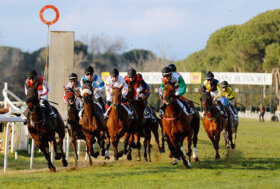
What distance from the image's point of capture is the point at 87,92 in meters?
11.9

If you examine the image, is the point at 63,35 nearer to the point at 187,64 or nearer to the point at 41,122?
the point at 41,122

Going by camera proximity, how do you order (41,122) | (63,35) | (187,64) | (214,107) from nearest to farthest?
(41,122) < (214,107) < (63,35) < (187,64)

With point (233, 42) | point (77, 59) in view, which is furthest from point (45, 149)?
point (77, 59)

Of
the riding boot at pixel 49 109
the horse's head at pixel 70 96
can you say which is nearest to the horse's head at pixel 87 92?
the horse's head at pixel 70 96

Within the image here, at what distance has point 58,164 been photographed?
15.2 m

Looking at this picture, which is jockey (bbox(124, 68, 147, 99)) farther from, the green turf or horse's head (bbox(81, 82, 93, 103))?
the green turf

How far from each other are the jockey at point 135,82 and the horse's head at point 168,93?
329 cm

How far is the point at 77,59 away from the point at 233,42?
27.4 m

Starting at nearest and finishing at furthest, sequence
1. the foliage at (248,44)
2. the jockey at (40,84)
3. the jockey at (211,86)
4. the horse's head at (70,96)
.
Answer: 1. the jockey at (40,84)
2. the horse's head at (70,96)
3. the jockey at (211,86)
4. the foliage at (248,44)

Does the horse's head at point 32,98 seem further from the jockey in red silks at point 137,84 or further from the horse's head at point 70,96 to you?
the jockey in red silks at point 137,84

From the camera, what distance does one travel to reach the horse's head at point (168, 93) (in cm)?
1070

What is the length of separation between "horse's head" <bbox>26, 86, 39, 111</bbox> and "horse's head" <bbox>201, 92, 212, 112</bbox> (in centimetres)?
484

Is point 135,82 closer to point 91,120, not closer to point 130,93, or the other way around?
point 130,93

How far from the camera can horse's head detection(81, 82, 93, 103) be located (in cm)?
1188
